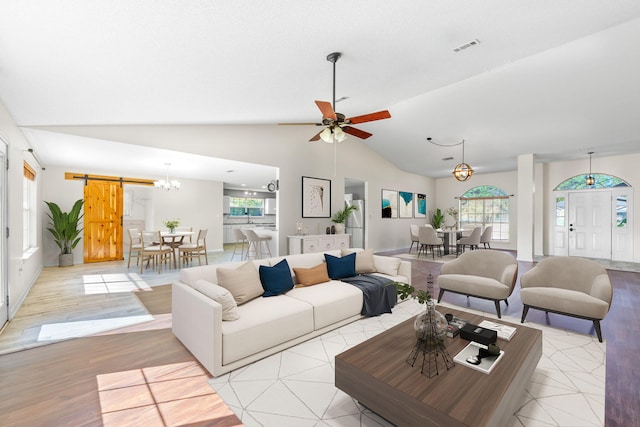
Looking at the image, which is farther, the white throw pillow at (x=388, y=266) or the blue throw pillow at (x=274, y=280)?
the white throw pillow at (x=388, y=266)

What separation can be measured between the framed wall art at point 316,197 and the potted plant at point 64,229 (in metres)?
5.19

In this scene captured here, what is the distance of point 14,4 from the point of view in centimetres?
152

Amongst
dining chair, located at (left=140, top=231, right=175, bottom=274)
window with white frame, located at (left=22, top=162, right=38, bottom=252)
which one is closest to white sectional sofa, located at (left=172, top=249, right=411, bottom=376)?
dining chair, located at (left=140, top=231, right=175, bottom=274)

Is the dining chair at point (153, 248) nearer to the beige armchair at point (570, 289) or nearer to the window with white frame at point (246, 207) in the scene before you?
the window with white frame at point (246, 207)

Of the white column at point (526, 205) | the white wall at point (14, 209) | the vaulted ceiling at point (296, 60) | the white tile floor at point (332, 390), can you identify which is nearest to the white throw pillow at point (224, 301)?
the white tile floor at point (332, 390)

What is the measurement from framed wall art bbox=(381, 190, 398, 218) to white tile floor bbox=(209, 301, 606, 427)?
655 cm

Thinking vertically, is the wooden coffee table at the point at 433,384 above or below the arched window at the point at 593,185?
below

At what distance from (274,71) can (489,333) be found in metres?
3.03

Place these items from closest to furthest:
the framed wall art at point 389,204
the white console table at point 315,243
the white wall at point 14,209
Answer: the white wall at point 14,209 < the white console table at point 315,243 < the framed wall art at point 389,204

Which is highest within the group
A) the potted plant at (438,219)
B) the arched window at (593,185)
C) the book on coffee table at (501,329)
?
the arched window at (593,185)

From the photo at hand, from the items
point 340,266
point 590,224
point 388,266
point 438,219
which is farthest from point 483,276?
point 438,219

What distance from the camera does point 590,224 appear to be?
311 inches

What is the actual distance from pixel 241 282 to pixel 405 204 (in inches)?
325

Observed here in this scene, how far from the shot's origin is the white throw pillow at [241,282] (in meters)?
2.74
